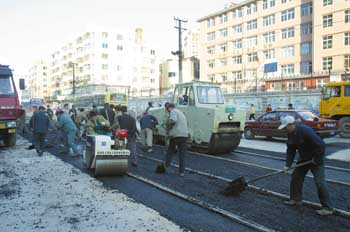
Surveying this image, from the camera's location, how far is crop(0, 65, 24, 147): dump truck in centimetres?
1382

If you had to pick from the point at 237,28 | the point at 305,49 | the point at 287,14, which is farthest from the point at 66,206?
the point at 237,28

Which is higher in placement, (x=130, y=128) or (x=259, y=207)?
(x=130, y=128)

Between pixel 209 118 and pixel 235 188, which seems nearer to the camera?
pixel 235 188

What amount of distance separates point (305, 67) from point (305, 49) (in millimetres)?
2762

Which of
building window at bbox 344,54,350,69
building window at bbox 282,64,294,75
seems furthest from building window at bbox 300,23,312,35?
building window at bbox 344,54,350,69

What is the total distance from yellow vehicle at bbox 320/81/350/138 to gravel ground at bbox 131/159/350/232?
13.4 m

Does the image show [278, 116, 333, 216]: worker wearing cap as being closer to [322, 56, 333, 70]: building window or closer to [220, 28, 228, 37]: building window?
[322, 56, 333, 70]: building window

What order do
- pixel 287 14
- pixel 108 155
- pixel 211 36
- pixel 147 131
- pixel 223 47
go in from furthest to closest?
pixel 211 36, pixel 223 47, pixel 287 14, pixel 147 131, pixel 108 155

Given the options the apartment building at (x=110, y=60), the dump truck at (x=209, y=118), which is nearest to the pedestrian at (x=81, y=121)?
the dump truck at (x=209, y=118)

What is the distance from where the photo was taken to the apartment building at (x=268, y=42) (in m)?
49.4

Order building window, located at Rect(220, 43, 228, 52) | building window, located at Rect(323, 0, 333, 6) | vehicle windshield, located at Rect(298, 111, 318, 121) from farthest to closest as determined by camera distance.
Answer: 1. building window, located at Rect(220, 43, 228, 52)
2. building window, located at Rect(323, 0, 333, 6)
3. vehicle windshield, located at Rect(298, 111, 318, 121)

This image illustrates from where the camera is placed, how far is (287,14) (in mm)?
56781

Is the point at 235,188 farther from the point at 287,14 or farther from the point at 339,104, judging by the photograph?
the point at 287,14

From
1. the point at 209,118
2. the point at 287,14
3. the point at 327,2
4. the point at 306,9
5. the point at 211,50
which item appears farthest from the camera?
the point at 211,50
